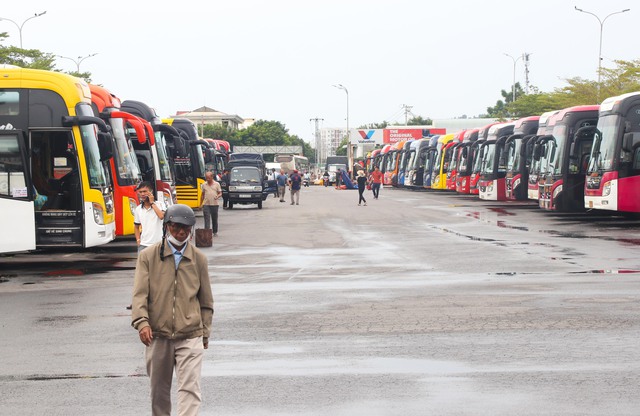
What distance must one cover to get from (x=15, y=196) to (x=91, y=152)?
1817 mm

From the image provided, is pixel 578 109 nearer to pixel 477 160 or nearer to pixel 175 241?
pixel 477 160

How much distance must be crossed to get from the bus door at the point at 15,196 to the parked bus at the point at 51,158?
0.02 m

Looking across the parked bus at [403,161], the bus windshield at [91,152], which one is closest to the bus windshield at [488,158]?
the parked bus at [403,161]

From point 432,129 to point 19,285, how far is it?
111 metres

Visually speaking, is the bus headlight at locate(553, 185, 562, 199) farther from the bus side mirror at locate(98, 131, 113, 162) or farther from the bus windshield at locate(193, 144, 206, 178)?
the bus side mirror at locate(98, 131, 113, 162)

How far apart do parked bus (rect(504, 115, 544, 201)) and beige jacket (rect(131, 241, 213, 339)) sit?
35926 mm

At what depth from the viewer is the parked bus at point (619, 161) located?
28469 mm

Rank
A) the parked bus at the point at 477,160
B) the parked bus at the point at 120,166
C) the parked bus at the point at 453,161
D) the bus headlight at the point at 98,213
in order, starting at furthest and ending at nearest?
the parked bus at the point at 453,161 < the parked bus at the point at 477,160 < the parked bus at the point at 120,166 < the bus headlight at the point at 98,213

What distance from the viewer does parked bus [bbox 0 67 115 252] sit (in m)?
18.5

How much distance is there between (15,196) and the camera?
18.3 metres

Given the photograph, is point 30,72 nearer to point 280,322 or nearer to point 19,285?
point 19,285

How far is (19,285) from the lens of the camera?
16.8 meters

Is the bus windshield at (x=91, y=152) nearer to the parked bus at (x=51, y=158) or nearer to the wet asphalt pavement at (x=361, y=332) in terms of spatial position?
the parked bus at (x=51, y=158)

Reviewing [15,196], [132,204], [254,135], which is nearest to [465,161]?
[132,204]
